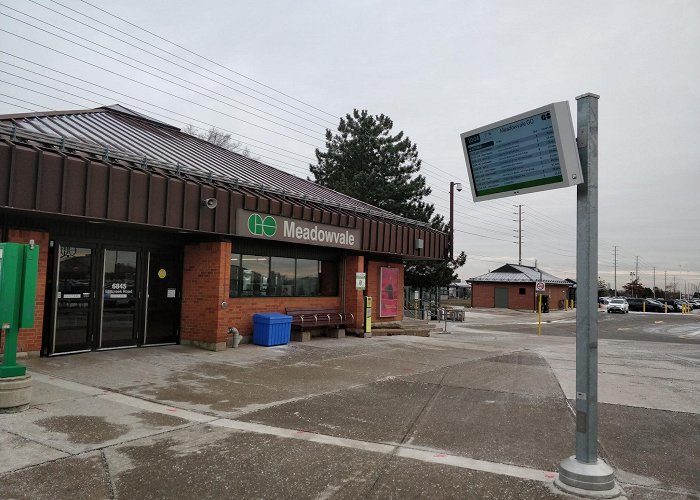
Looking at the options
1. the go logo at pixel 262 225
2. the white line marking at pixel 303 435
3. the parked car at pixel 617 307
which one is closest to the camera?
the white line marking at pixel 303 435

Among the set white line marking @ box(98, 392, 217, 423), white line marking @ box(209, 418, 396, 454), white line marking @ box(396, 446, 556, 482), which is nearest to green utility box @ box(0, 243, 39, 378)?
white line marking @ box(98, 392, 217, 423)

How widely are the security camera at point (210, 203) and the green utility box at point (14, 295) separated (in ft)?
16.4

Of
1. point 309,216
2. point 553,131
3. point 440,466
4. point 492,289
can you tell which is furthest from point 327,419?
point 492,289

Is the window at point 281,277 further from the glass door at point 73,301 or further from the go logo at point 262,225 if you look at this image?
the glass door at point 73,301

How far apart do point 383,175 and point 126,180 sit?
24.8 m

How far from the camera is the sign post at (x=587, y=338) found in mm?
4193

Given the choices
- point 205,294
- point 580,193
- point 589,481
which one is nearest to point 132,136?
point 205,294

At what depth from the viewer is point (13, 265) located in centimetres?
648

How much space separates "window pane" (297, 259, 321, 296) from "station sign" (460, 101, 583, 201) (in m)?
11.5

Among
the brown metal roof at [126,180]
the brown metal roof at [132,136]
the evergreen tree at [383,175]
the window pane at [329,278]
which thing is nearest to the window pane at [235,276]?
the brown metal roof at [126,180]

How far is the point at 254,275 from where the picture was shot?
14508 mm

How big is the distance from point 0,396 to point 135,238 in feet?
21.4

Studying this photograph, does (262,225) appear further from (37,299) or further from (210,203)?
(37,299)

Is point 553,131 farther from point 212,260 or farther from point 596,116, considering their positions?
point 212,260
